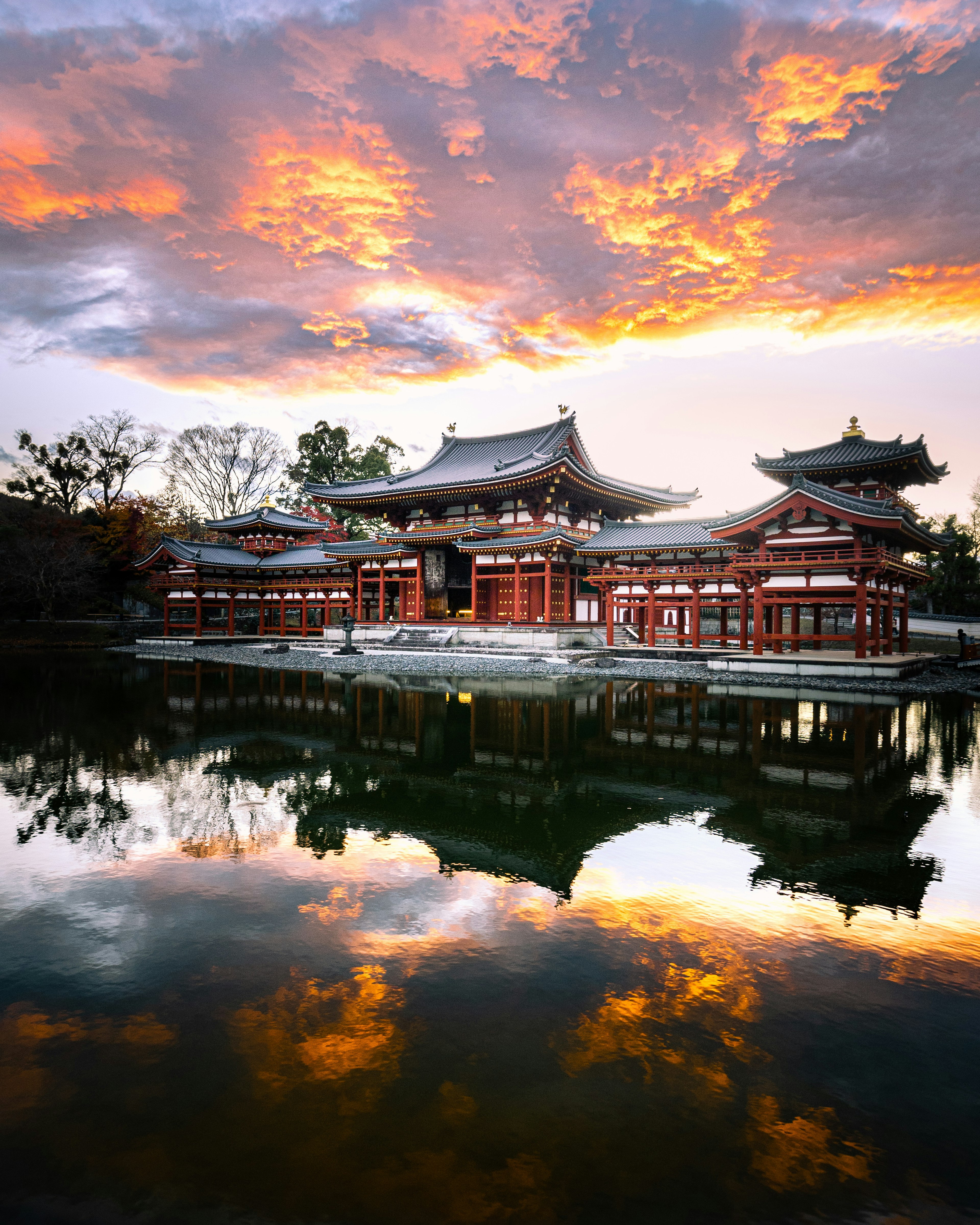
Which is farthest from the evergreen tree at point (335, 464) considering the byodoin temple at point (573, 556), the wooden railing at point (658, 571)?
the wooden railing at point (658, 571)

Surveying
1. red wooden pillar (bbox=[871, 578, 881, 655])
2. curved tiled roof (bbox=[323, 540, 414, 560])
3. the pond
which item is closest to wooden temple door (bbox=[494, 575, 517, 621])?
curved tiled roof (bbox=[323, 540, 414, 560])

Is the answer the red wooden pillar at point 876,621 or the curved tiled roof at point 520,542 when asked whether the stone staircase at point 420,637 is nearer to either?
the curved tiled roof at point 520,542

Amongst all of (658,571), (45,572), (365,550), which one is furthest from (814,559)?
(45,572)

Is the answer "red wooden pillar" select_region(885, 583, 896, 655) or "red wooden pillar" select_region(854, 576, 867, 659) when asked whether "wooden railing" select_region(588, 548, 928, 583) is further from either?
"red wooden pillar" select_region(885, 583, 896, 655)

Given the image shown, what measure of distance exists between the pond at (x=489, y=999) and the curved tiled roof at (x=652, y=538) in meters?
19.7

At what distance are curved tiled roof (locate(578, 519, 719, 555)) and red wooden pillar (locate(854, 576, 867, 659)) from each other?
19.1ft

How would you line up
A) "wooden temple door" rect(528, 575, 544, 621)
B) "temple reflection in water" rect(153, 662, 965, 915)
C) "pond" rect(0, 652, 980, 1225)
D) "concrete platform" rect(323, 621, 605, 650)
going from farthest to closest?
"wooden temple door" rect(528, 575, 544, 621) < "concrete platform" rect(323, 621, 605, 650) < "temple reflection in water" rect(153, 662, 965, 915) < "pond" rect(0, 652, 980, 1225)

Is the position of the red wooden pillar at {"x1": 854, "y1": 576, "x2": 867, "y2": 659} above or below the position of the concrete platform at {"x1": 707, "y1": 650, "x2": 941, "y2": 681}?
above

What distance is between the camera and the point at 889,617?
27922mm

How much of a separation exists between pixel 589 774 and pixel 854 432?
1039 inches

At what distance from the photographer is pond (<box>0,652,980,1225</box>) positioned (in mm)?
2537

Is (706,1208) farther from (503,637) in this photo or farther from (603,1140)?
(503,637)

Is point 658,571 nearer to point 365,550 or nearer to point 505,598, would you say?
point 505,598

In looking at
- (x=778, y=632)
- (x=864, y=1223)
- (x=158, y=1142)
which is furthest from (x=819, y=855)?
(x=778, y=632)
